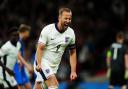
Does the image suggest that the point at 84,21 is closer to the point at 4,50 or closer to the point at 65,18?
the point at 4,50

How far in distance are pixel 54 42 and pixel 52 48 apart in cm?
14

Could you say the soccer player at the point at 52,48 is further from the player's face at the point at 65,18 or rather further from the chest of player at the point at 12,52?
the chest of player at the point at 12,52

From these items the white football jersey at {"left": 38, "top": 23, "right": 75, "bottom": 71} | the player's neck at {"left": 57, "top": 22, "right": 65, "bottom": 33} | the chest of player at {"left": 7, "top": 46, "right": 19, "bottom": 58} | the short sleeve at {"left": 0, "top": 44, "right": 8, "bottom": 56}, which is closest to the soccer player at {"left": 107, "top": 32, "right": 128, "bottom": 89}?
the chest of player at {"left": 7, "top": 46, "right": 19, "bottom": 58}

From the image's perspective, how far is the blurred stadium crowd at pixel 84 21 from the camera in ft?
72.9

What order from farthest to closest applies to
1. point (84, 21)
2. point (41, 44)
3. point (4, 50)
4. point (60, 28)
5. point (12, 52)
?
point (84, 21), point (12, 52), point (4, 50), point (60, 28), point (41, 44)

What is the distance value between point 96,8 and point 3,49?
10139 mm

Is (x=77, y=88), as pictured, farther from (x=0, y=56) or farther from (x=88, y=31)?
(x=0, y=56)

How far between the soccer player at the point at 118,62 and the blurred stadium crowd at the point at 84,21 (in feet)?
14.7

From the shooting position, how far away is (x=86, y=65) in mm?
22344

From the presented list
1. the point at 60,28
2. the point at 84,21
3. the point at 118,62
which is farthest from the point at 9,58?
the point at 84,21

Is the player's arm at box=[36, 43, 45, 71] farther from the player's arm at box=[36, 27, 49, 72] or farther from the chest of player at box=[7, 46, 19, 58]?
the chest of player at box=[7, 46, 19, 58]

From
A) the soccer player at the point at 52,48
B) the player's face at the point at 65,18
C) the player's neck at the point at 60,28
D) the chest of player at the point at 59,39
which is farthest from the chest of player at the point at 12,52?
the player's face at the point at 65,18

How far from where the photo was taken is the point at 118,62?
16812mm

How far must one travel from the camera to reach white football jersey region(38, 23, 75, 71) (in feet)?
40.4
